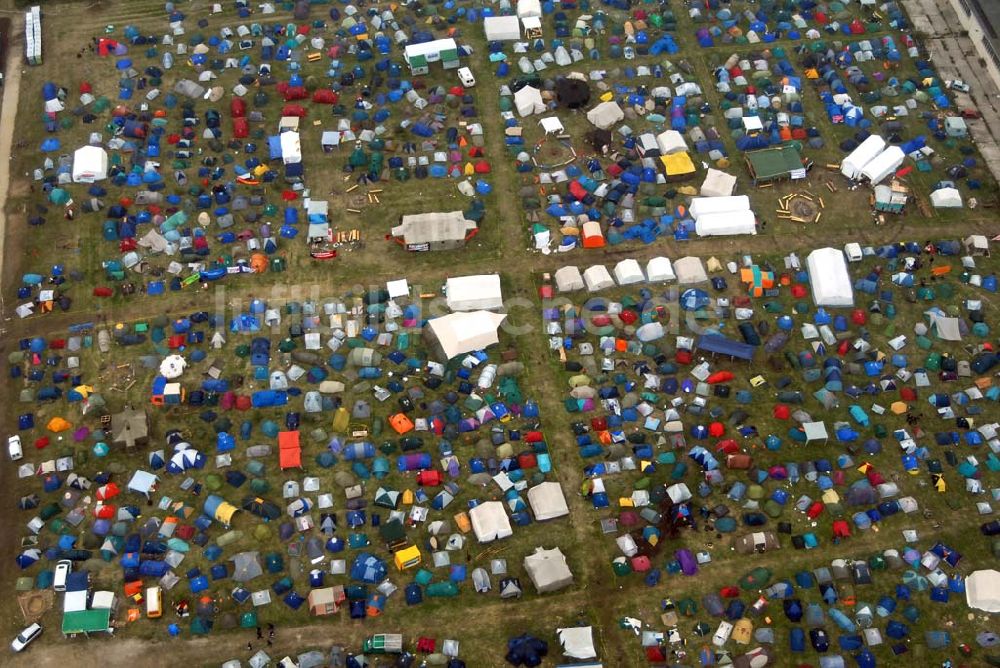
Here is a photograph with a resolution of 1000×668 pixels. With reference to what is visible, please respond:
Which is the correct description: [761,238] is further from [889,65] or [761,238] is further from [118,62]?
[118,62]

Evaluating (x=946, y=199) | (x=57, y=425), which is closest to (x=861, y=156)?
(x=946, y=199)

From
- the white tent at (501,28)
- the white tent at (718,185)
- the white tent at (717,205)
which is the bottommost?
the white tent at (717,205)

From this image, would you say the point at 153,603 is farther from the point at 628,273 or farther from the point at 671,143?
the point at 671,143

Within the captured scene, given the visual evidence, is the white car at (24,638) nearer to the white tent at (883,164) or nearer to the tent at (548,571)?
the tent at (548,571)

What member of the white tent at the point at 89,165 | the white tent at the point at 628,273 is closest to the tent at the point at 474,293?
the white tent at the point at 628,273

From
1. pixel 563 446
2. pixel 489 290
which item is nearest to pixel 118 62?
pixel 489 290

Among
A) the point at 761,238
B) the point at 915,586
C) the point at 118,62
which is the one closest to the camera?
the point at 915,586
